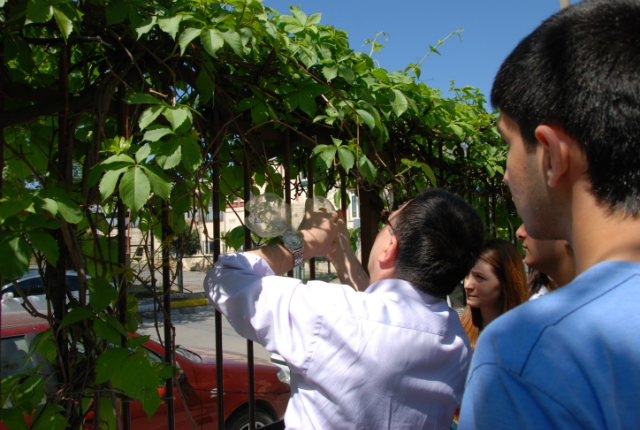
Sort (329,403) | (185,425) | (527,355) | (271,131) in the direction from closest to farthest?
(527,355), (329,403), (271,131), (185,425)

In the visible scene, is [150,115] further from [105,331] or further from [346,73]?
[346,73]

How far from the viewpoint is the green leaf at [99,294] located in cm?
137

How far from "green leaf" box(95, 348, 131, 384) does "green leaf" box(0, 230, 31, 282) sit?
36cm

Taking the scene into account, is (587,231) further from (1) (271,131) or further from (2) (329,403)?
(1) (271,131)

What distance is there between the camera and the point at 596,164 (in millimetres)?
564

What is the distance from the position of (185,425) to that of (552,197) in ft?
11.5

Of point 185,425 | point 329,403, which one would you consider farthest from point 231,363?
point 329,403

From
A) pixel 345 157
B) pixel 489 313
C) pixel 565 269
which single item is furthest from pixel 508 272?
pixel 345 157

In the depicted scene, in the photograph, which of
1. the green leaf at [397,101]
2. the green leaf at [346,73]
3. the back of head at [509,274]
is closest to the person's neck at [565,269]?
the back of head at [509,274]

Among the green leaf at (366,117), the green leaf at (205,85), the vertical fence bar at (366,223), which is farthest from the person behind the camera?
the vertical fence bar at (366,223)

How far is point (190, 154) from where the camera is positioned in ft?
4.24

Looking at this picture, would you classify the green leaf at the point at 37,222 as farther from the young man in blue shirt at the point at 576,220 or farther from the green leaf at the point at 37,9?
the young man in blue shirt at the point at 576,220

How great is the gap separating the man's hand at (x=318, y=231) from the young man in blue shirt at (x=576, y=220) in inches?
37.5

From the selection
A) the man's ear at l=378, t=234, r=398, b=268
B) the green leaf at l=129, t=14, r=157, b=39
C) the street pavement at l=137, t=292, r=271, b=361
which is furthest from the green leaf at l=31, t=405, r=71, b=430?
the street pavement at l=137, t=292, r=271, b=361
